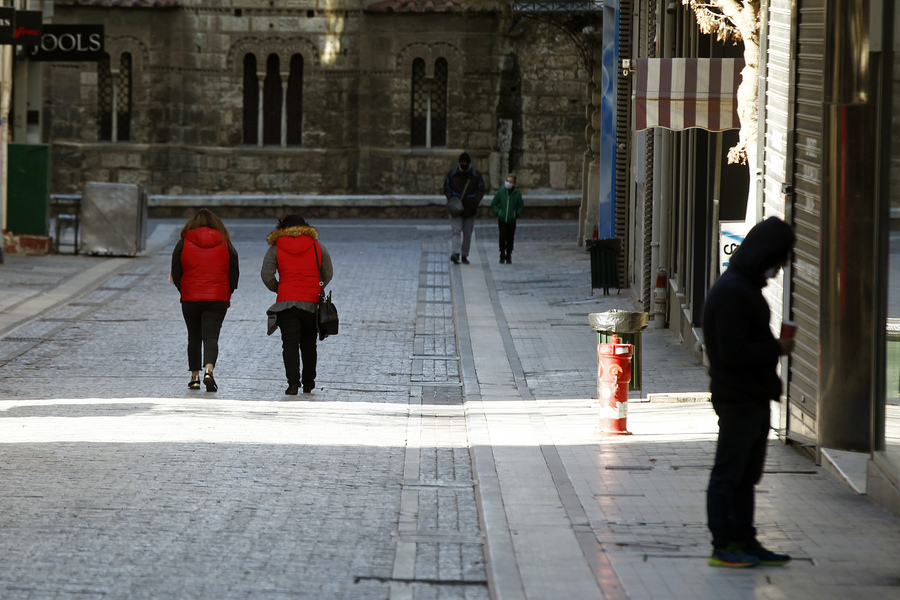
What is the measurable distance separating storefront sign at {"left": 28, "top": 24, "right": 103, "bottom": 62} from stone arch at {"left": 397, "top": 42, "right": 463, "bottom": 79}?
13.1m

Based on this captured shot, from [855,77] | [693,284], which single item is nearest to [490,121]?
[693,284]

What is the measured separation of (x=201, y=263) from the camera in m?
11.0

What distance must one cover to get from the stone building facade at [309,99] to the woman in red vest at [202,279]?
22.1 meters

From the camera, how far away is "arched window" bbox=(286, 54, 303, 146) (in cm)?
3381

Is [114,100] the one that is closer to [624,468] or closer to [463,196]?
[463,196]

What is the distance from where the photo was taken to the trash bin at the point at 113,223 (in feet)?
72.2

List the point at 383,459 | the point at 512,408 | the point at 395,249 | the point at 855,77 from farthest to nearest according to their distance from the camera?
the point at 395,249 → the point at 512,408 → the point at 383,459 → the point at 855,77

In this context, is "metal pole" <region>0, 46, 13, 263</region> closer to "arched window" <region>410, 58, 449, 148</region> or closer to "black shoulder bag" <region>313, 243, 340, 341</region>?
"black shoulder bag" <region>313, 243, 340, 341</region>

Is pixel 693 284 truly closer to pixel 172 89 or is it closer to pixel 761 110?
pixel 761 110

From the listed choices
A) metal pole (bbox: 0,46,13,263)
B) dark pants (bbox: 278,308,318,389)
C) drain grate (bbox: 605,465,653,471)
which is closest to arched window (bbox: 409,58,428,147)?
metal pole (bbox: 0,46,13,263)

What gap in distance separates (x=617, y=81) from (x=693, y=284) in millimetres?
7072

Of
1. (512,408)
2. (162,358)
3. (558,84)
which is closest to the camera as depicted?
(512,408)

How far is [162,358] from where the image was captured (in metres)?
12.5

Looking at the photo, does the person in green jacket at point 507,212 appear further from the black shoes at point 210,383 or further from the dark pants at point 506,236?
the black shoes at point 210,383
